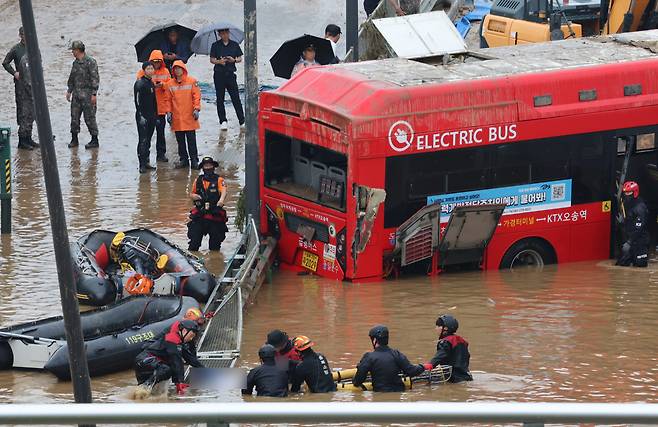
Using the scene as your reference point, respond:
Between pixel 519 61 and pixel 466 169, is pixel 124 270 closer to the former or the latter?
pixel 466 169

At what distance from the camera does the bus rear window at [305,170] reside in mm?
17609

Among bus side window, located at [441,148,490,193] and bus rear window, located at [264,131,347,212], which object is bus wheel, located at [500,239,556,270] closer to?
bus side window, located at [441,148,490,193]

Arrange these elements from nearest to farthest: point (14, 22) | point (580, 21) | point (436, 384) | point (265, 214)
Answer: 1. point (436, 384)
2. point (265, 214)
3. point (580, 21)
4. point (14, 22)

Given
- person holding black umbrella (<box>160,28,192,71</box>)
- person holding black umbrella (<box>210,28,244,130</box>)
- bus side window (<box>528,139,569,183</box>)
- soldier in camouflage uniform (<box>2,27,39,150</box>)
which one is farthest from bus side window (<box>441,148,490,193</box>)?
soldier in camouflage uniform (<box>2,27,39,150</box>)

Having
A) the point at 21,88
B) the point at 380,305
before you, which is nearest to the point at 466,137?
the point at 380,305

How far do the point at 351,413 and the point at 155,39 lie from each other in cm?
2220

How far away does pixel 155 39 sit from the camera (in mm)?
26188

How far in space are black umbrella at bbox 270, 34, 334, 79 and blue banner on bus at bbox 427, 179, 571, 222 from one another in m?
6.43

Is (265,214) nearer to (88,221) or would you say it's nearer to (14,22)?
(88,221)

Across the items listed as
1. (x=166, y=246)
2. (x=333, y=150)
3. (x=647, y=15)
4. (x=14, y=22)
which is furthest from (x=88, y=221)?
(x=14, y=22)

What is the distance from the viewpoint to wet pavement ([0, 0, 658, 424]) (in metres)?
13.5

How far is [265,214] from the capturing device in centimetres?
1867

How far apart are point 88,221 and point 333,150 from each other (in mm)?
5298

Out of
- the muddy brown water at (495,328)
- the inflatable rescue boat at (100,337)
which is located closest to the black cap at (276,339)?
the muddy brown water at (495,328)
